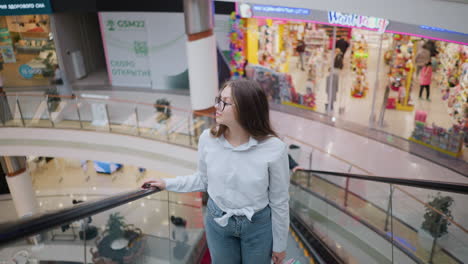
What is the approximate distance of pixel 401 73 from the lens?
30.2ft

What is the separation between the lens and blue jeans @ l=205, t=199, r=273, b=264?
2.03m

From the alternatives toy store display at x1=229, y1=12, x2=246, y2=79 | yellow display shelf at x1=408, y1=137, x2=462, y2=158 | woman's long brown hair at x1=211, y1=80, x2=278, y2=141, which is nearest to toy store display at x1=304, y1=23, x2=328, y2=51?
toy store display at x1=229, y1=12, x2=246, y2=79

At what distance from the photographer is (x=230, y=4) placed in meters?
12.0

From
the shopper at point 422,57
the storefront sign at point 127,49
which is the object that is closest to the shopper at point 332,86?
the shopper at point 422,57

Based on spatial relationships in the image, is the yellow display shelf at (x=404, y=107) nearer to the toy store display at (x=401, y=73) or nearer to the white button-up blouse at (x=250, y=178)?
the toy store display at (x=401, y=73)

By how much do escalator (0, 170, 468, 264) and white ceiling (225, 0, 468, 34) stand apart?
2025 mm

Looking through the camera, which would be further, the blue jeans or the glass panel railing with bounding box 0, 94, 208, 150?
the glass panel railing with bounding box 0, 94, 208, 150

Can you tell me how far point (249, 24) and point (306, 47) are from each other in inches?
80.8

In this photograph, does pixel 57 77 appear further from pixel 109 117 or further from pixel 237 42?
pixel 237 42

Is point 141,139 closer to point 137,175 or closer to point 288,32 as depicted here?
point 288,32

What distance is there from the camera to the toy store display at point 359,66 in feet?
32.1

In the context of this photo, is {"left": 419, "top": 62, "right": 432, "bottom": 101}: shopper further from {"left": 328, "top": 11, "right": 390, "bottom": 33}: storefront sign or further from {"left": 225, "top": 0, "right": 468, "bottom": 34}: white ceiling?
{"left": 225, "top": 0, "right": 468, "bottom": 34}: white ceiling

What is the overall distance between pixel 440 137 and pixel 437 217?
577 centimetres

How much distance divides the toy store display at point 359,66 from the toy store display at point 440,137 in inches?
82.6
